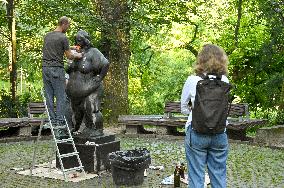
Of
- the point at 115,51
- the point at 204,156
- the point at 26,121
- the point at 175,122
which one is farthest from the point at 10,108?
the point at 204,156

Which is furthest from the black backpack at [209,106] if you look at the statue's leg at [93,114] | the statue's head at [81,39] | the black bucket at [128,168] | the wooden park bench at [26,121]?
the wooden park bench at [26,121]

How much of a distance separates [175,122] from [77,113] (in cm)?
510

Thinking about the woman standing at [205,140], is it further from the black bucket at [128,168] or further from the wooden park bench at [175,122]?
the wooden park bench at [175,122]

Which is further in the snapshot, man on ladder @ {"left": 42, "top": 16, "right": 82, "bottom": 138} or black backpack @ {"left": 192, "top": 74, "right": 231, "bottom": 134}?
man on ladder @ {"left": 42, "top": 16, "right": 82, "bottom": 138}

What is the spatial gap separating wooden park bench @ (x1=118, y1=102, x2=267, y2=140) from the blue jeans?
24.2ft

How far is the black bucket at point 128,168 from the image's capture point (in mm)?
7884

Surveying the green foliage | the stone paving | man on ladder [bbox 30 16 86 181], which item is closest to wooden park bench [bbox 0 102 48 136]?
the stone paving

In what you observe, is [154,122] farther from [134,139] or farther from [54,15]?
[54,15]

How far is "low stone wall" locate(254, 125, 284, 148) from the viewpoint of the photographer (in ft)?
40.4

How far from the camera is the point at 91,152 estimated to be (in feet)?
28.8

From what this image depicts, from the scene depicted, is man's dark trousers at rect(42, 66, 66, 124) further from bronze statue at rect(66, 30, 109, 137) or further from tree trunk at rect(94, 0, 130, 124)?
tree trunk at rect(94, 0, 130, 124)

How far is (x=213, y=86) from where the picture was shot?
518 centimetres

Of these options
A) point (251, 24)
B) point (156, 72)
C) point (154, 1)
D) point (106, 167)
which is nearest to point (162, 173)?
point (106, 167)

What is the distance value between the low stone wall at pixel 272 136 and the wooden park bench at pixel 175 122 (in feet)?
1.59
